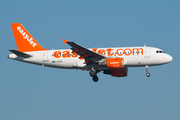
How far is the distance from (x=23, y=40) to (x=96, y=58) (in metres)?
13.6

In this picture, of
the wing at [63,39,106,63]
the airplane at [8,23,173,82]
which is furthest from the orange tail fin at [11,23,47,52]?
the wing at [63,39,106,63]

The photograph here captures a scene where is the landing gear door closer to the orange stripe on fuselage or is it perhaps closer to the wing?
the orange stripe on fuselage

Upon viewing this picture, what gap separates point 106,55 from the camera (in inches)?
2009

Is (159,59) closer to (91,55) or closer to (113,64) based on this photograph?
(113,64)

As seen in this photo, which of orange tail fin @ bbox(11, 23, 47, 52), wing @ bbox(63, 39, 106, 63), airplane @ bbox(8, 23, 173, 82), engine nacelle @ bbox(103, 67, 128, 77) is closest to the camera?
wing @ bbox(63, 39, 106, 63)

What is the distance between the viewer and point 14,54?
53281mm

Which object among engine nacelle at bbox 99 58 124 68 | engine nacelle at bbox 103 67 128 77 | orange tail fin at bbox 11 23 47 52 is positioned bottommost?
engine nacelle at bbox 103 67 128 77

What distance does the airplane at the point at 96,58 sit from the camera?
4956 centimetres

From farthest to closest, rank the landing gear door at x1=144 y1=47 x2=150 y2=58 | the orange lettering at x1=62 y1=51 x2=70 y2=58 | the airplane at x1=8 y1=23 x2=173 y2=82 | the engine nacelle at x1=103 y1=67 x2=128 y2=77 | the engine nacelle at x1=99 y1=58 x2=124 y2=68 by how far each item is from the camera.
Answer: the engine nacelle at x1=103 y1=67 x2=128 y2=77 → the orange lettering at x1=62 y1=51 x2=70 y2=58 → the landing gear door at x1=144 y1=47 x2=150 y2=58 → the airplane at x1=8 y1=23 x2=173 y2=82 → the engine nacelle at x1=99 y1=58 x2=124 y2=68

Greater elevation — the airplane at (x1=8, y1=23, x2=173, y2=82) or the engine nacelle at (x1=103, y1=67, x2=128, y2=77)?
Answer: the airplane at (x1=8, y1=23, x2=173, y2=82)

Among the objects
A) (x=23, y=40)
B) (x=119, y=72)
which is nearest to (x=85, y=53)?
(x=119, y=72)

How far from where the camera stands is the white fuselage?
5025 cm

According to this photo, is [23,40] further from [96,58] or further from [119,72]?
[119,72]

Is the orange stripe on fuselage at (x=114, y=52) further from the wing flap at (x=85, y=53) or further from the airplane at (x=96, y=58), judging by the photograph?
the wing flap at (x=85, y=53)
